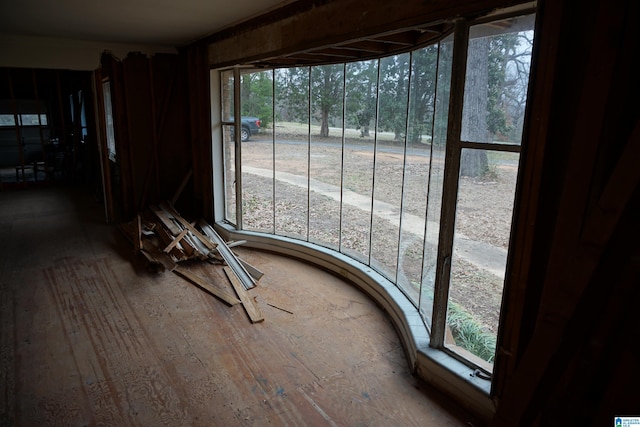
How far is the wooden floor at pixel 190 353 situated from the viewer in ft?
9.43

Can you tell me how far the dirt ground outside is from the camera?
280 centimetres

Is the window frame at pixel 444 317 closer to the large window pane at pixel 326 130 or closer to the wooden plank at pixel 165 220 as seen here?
the large window pane at pixel 326 130

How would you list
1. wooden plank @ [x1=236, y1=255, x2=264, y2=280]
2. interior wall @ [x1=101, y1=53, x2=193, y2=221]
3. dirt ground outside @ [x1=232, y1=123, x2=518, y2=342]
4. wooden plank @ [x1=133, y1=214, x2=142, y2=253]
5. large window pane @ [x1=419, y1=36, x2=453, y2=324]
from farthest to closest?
interior wall @ [x1=101, y1=53, x2=193, y2=221]
wooden plank @ [x1=133, y1=214, x2=142, y2=253]
wooden plank @ [x1=236, y1=255, x2=264, y2=280]
large window pane @ [x1=419, y1=36, x2=453, y2=324]
dirt ground outside @ [x1=232, y1=123, x2=518, y2=342]

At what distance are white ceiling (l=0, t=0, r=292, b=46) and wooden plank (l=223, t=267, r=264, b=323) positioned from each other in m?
2.99

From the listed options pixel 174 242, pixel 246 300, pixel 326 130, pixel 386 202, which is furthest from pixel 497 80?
pixel 174 242

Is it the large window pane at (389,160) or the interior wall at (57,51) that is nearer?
the large window pane at (389,160)

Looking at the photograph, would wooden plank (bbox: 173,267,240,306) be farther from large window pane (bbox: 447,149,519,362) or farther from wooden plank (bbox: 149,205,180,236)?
large window pane (bbox: 447,149,519,362)

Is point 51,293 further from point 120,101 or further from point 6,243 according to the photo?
point 120,101

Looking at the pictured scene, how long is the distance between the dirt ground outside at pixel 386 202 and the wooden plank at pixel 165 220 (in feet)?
3.51

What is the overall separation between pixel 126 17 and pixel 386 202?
12.4 ft

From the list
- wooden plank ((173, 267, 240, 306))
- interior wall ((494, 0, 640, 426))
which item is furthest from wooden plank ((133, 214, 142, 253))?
interior wall ((494, 0, 640, 426))

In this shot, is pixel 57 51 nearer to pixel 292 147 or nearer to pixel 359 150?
pixel 292 147

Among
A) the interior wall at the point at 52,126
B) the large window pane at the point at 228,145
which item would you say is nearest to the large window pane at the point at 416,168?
the large window pane at the point at 228,145

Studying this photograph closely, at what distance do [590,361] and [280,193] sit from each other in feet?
21.5
